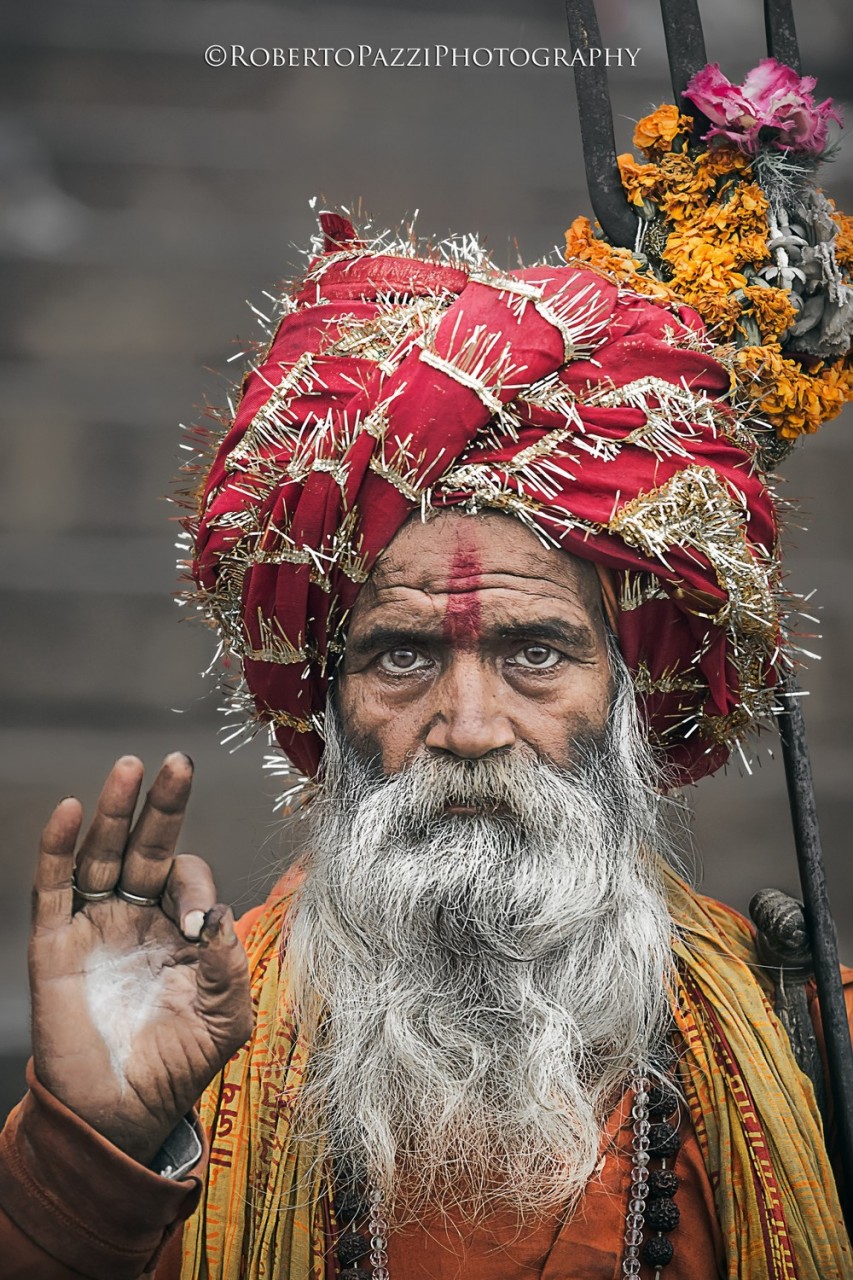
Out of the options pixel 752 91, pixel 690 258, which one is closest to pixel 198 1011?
pixel 690 258

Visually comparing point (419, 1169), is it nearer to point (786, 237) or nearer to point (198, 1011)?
point (198, 1011)

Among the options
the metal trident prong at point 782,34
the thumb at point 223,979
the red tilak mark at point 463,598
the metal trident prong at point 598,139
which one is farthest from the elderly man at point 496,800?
the metal trident prong at point 782,34

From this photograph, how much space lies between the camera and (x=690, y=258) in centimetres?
241

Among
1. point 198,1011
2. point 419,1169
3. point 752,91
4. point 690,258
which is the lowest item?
point 419,1169

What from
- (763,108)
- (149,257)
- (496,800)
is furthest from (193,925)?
(149,257)

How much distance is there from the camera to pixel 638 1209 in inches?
87.4

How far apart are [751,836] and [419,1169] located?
2.01 meters

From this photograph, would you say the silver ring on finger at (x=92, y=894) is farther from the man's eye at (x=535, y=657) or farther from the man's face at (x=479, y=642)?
the man's eye at (x=535, y=657)

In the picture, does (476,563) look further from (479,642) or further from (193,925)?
(193,925)

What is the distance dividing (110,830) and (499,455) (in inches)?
30.9

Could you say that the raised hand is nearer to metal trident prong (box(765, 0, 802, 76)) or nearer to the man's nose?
the man's nose

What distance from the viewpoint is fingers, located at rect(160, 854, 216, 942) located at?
201 centimetres

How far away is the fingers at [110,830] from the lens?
2.00 m

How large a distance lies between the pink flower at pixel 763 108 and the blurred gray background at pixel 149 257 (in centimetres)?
148
